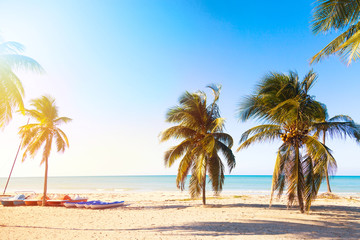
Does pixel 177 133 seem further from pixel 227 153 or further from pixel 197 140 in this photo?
pixel 227 153

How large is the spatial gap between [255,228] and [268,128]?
463cm

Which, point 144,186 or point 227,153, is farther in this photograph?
point 144,186

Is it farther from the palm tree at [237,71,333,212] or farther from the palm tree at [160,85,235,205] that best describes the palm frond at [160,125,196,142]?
the palm tree at [237,71,333,212]

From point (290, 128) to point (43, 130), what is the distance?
15.2 m

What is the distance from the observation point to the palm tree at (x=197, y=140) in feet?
45.6

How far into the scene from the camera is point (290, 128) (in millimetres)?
10891

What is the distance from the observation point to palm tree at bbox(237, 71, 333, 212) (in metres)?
10.1

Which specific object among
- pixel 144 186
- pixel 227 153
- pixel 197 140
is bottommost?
pixel 144 186

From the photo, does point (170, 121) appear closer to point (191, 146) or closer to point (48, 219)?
point (191, 146)

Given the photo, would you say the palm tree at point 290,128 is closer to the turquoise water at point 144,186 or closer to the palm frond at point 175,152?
the palm frond at point 175,152

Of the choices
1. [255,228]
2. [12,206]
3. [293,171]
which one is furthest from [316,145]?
[12,206]

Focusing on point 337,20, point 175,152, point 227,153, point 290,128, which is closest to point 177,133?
point 175,152

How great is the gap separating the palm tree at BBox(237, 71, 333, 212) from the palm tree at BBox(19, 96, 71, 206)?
12.6m

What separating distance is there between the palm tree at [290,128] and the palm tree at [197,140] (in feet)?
8.14
